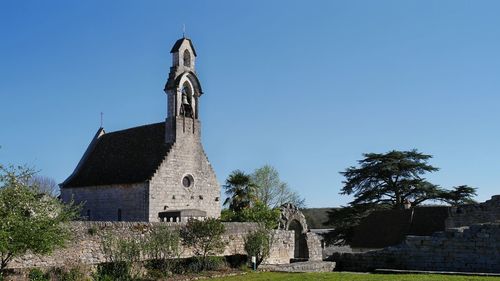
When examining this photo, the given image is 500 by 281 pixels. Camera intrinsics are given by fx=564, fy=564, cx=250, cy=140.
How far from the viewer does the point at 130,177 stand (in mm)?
35219

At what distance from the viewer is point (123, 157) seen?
124ft

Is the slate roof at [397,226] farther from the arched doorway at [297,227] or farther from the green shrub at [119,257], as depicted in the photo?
the green shrub at [119,257]

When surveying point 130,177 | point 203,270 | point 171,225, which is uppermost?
point 130,177

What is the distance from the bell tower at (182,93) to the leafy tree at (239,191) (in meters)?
5.47

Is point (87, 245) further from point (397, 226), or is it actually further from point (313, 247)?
point (397, 226)

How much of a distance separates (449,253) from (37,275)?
49.0 ft

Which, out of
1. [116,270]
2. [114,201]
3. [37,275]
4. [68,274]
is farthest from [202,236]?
[114,201]

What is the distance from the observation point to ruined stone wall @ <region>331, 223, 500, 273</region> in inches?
829

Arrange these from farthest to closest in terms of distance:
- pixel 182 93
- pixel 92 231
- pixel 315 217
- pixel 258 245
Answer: pixel 315 217
pixel 182 93
pixel 258 245
pixel 92 231

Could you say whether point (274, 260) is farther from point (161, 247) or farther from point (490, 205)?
point (490, 205)

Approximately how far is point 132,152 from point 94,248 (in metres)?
17.7

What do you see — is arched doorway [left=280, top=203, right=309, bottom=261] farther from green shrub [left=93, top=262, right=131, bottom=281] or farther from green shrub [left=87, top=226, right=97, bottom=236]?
green shrub [left=93, top=262, right=131, bottom=281]

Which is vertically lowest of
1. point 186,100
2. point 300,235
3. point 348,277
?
point 348,277

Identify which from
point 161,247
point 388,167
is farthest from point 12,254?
point 388,167
